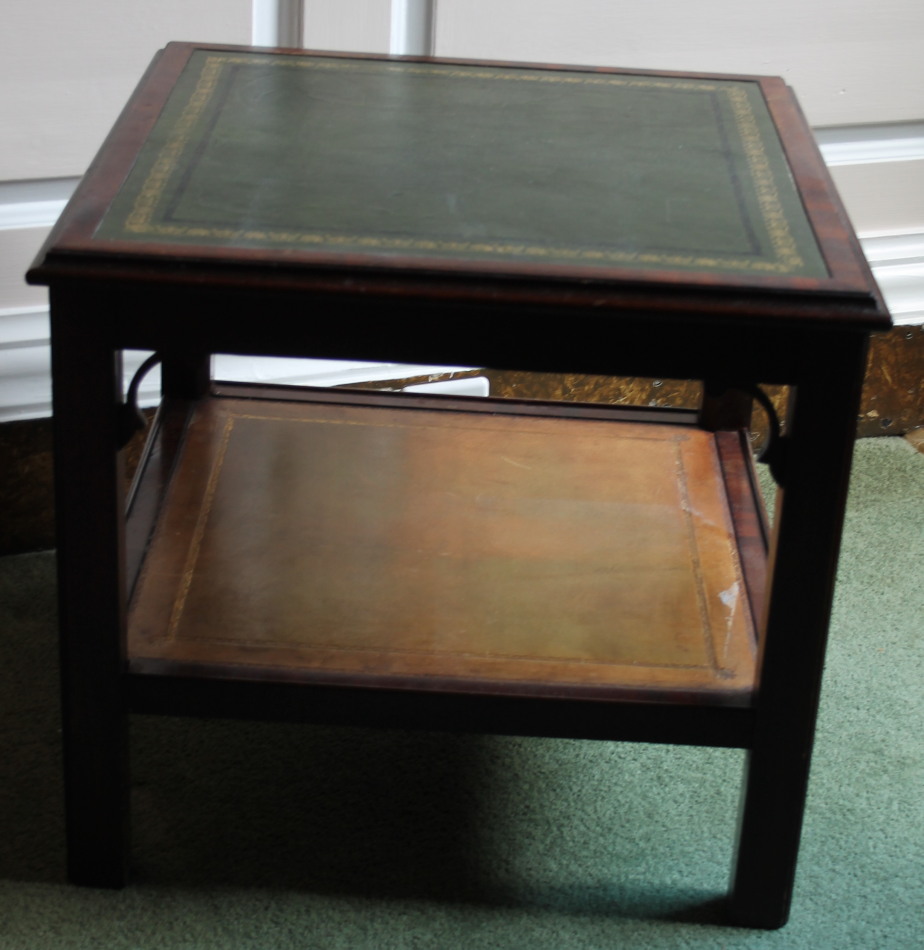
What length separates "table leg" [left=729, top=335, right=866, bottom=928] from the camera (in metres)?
1.20

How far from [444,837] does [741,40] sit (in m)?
1.25

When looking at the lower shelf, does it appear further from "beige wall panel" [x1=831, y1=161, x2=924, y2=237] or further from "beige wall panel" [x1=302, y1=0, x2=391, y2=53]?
"beige wall panel" [x1=831, y1=161, x2=924, y2=237]

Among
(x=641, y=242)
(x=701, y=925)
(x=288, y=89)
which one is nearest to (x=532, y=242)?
(x=641, y=242)

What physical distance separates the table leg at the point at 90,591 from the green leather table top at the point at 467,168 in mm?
118

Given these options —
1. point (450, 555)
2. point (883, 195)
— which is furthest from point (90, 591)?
point (883, 195)

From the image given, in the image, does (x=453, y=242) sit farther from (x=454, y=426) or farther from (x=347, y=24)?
(x=347, y=24)

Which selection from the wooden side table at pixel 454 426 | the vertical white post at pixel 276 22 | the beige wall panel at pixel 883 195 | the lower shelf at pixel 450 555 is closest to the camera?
the wooden side table at pixel 454 426

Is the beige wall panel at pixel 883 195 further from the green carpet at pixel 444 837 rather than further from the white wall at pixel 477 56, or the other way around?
the green carpet at pixel 444 837

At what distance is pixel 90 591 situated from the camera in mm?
1303

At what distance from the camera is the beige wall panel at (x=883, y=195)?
7.41ft

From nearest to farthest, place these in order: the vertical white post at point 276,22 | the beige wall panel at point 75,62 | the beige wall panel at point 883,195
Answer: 1. the beige wall panel at point 75,62
2. the vertical white post at point 276,22
3. the beige wall panel at point 883,195

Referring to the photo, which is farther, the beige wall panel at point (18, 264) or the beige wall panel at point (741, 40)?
the beige wall panel at point (741, 40)

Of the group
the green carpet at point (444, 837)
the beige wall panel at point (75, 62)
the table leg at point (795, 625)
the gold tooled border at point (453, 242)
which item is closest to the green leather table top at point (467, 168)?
the gold tooled border at point (453, 242)

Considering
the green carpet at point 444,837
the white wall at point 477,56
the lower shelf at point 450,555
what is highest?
the white wall at point 477,56
